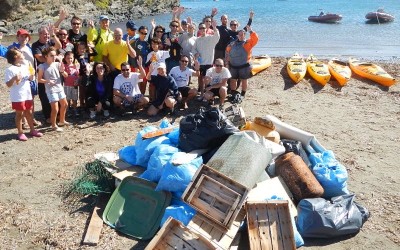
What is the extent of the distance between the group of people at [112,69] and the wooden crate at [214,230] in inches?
164

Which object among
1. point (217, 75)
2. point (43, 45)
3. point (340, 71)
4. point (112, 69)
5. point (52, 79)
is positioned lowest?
point (340, 71)

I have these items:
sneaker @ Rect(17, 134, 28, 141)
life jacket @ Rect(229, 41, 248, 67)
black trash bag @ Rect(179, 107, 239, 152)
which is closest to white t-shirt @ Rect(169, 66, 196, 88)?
life jacket @ Rect(229, 41, 248, 67)

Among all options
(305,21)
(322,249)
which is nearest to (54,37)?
(322,249)

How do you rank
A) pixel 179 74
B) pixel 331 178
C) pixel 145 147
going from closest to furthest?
pixel 331 178 < pixel 145 147 < pixel 179 74

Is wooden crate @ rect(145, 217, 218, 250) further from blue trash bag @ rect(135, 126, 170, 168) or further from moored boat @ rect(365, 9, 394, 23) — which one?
moored boat @ rect(365, 9, 394, 23)

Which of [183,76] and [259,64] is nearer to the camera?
[183,76]

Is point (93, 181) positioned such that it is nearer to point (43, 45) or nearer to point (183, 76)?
point (43, 45)

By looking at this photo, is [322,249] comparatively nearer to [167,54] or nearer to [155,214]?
[155,214]

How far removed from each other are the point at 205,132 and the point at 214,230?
64.6 inches

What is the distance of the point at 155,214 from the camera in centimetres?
489

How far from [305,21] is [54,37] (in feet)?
114

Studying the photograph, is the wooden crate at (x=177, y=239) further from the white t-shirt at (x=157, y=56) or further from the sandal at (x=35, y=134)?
the white t-shirt at (x=157, y=56)

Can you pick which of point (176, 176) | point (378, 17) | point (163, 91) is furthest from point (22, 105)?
point (378, 17)

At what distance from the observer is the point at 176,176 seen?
191 inches
